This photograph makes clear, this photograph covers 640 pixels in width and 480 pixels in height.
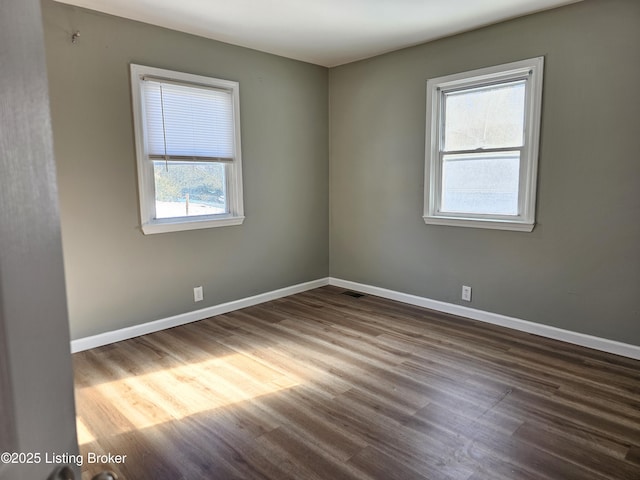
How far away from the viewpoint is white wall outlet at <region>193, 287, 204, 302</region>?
3.85 metres

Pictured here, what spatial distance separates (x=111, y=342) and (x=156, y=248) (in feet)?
2.75

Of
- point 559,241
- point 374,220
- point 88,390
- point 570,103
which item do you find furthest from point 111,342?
point 570,103

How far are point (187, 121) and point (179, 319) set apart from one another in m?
1.78

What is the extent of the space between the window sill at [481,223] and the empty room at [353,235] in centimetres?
2

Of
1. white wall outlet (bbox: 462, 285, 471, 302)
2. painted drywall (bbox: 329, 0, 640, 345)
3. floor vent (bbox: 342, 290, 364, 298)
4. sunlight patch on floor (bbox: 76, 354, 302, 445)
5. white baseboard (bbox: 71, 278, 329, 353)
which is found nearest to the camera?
sunlight patch on floor (bbox: 76, 354, 302, 445)

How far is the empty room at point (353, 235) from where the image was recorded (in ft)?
7.16

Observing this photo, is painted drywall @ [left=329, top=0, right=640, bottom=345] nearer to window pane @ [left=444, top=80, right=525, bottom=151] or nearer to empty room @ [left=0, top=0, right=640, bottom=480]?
empty room @ [left=0, top=0, right=640, bottom=480]

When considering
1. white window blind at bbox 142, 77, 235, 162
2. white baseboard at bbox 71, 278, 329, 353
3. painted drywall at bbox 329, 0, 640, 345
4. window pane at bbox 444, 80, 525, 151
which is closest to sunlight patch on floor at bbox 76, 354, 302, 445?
white baseboard at bbox 71, 278, 329, 353

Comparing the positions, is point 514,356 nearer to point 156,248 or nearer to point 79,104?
point 156,248

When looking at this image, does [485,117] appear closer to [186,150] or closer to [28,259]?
[186,150]

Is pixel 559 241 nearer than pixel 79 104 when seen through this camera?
No

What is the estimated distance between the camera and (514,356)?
3043 mm

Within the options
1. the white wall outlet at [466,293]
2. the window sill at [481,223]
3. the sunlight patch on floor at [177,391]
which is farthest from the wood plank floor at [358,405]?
the window sill at [481,223]

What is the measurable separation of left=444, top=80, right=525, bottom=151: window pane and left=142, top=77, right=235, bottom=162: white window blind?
2.09m
